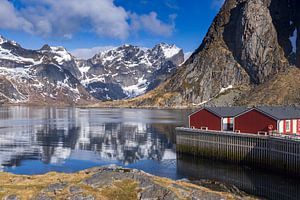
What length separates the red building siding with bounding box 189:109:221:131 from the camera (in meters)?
87.3

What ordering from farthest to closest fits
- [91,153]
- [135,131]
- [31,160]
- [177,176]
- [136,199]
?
[135,131]
[91,153]
[31,160]
[177,176]
[136,199]

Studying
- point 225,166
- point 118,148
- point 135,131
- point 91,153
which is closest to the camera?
point 225,166

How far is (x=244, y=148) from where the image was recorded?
243 feet

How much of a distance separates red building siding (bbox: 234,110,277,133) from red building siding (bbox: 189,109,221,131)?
570 cm

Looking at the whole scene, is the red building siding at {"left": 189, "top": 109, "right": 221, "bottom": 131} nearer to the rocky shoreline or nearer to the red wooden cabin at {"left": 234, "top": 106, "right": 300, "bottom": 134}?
the red wooden cabin at {"left": 234, "top": 106, "right": 300, "bottom": 134}

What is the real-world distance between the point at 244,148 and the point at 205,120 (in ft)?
55.9

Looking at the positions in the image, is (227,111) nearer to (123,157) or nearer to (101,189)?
(123,157)

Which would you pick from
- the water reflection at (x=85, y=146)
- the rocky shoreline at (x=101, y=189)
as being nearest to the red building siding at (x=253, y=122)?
the water reflection at (x=85, y=146)

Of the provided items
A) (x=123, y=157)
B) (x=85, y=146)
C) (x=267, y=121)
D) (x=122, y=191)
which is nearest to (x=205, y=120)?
(x=267, y=121)

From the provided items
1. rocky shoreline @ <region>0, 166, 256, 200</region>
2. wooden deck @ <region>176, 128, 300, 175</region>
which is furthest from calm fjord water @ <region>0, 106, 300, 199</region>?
rocky shoreline @ <region>0, 166, 256, 200</region>

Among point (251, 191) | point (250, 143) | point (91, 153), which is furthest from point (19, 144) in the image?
point (251, 191)

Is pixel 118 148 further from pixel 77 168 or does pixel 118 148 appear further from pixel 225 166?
pixel 225 166

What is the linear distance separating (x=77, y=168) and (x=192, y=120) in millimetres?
28852

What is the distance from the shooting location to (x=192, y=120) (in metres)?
93.5
